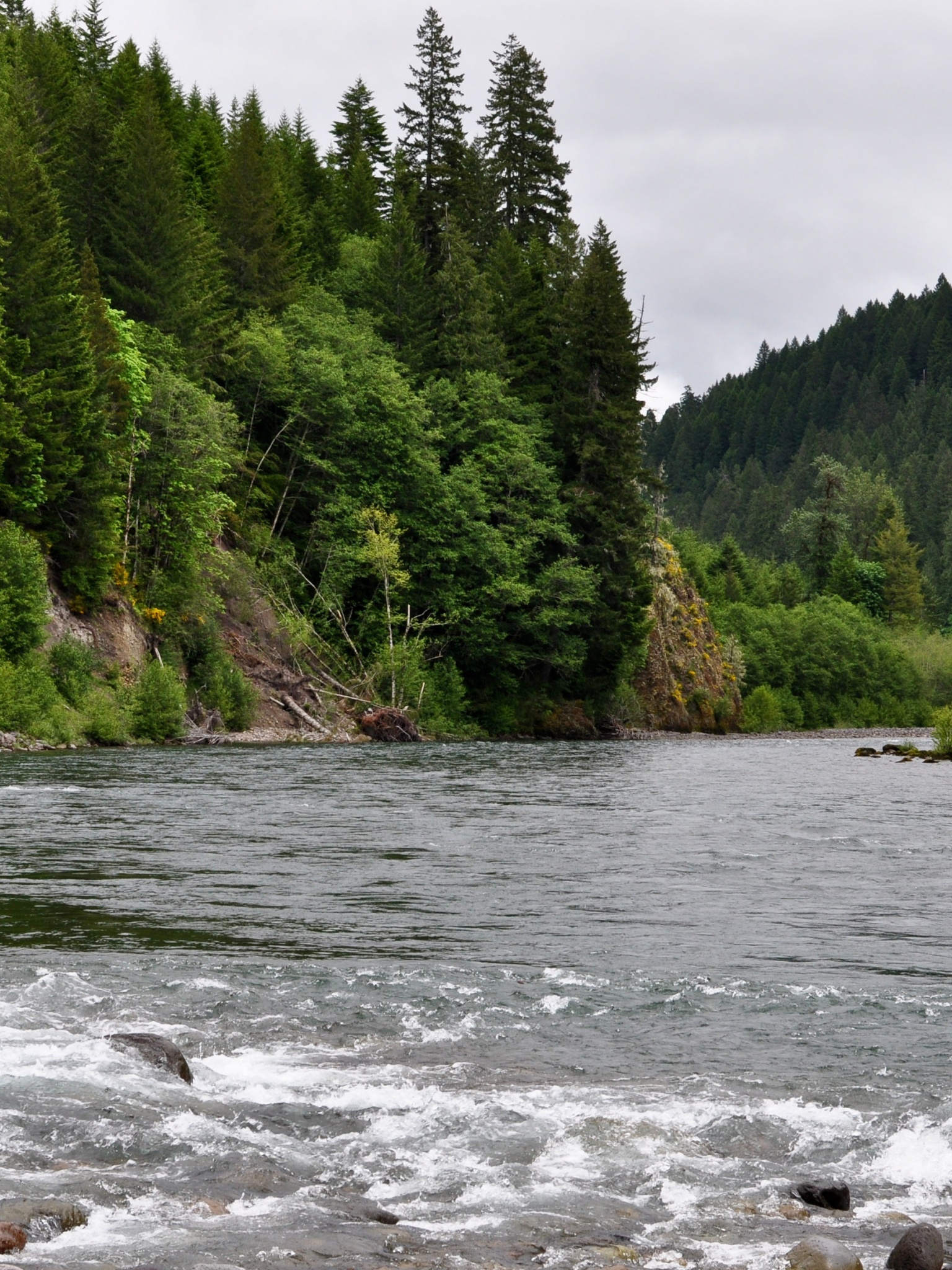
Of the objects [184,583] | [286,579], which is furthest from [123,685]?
[286,579]

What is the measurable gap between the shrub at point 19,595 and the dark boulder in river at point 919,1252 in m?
32.2

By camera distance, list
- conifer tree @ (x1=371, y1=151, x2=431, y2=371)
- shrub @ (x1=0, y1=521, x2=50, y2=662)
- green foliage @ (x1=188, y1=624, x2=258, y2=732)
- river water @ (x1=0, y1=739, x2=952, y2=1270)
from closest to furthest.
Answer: river water @ (x1=0, y1=739, x2=952, y2=1270)
shrub @ (x1=0, y1=521, x2=50, y2=662)
green foliage @ (x1=188, y1=624, x2=258, y2=732)
conifer tree @ (x1=371, y1=151, x2=431, y2=371)

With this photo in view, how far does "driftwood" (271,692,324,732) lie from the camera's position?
4619cm

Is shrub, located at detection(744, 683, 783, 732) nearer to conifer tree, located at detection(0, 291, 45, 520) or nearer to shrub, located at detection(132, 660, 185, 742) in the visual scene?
shrub, located at detection(132, 660, 185, 742)

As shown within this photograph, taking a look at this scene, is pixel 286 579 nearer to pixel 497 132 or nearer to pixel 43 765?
pixel 43 765

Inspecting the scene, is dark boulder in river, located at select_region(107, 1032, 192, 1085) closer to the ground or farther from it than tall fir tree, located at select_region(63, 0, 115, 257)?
closer to the ground

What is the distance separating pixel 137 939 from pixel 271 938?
129 cm

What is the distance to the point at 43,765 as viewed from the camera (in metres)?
29.1

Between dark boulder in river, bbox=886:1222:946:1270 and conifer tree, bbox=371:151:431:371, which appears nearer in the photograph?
dark boulder in river, bbox=886:1222:946:1270

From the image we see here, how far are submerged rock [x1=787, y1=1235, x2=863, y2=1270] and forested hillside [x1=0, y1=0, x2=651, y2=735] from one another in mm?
30517

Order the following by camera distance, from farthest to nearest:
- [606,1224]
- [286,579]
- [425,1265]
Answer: [286,579] < [606,1224] < [425,1265]

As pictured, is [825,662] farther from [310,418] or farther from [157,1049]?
[157,1049]

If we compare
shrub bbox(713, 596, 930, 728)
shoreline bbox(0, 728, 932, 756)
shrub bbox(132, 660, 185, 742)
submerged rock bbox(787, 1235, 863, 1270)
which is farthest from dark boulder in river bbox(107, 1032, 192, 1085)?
shrub bbox(713, 596, 930, 728)

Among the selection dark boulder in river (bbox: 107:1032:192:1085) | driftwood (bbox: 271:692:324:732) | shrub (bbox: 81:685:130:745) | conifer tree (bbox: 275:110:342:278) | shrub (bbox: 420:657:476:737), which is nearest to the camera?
dark boulder in river (bbox: 107:1032:192:1085)
